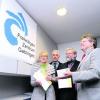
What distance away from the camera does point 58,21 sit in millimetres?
2768

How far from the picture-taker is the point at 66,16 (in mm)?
2633

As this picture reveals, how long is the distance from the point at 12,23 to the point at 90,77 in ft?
4.11

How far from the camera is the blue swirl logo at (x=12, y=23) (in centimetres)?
192

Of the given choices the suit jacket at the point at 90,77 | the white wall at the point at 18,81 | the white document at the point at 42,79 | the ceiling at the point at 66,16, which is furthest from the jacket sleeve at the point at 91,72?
the ceiling at the point at 66,16

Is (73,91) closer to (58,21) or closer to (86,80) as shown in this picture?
(86,80)

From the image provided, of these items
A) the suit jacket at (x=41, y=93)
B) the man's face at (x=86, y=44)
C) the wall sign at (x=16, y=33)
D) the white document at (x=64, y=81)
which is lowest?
the suit jacket at (x=41, y=93)

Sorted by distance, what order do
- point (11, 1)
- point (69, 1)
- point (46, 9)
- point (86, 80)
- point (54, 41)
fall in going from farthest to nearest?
point (54, 41) < point (46, 9) < point (69, 1) < point (11, 1) < point (86, 80)

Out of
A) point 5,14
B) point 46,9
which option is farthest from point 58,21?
point 5,14

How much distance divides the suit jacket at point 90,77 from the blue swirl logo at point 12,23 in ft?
3.26

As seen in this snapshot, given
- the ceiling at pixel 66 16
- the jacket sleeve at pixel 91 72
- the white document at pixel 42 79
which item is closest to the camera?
the jacket sleeve at pixel 91 72

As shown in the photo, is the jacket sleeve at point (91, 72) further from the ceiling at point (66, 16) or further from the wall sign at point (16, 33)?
the ceiling at point (66, 16)

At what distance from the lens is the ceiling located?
7.63 feet

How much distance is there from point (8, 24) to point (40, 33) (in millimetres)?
1017

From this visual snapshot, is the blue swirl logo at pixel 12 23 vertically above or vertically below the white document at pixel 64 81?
above
